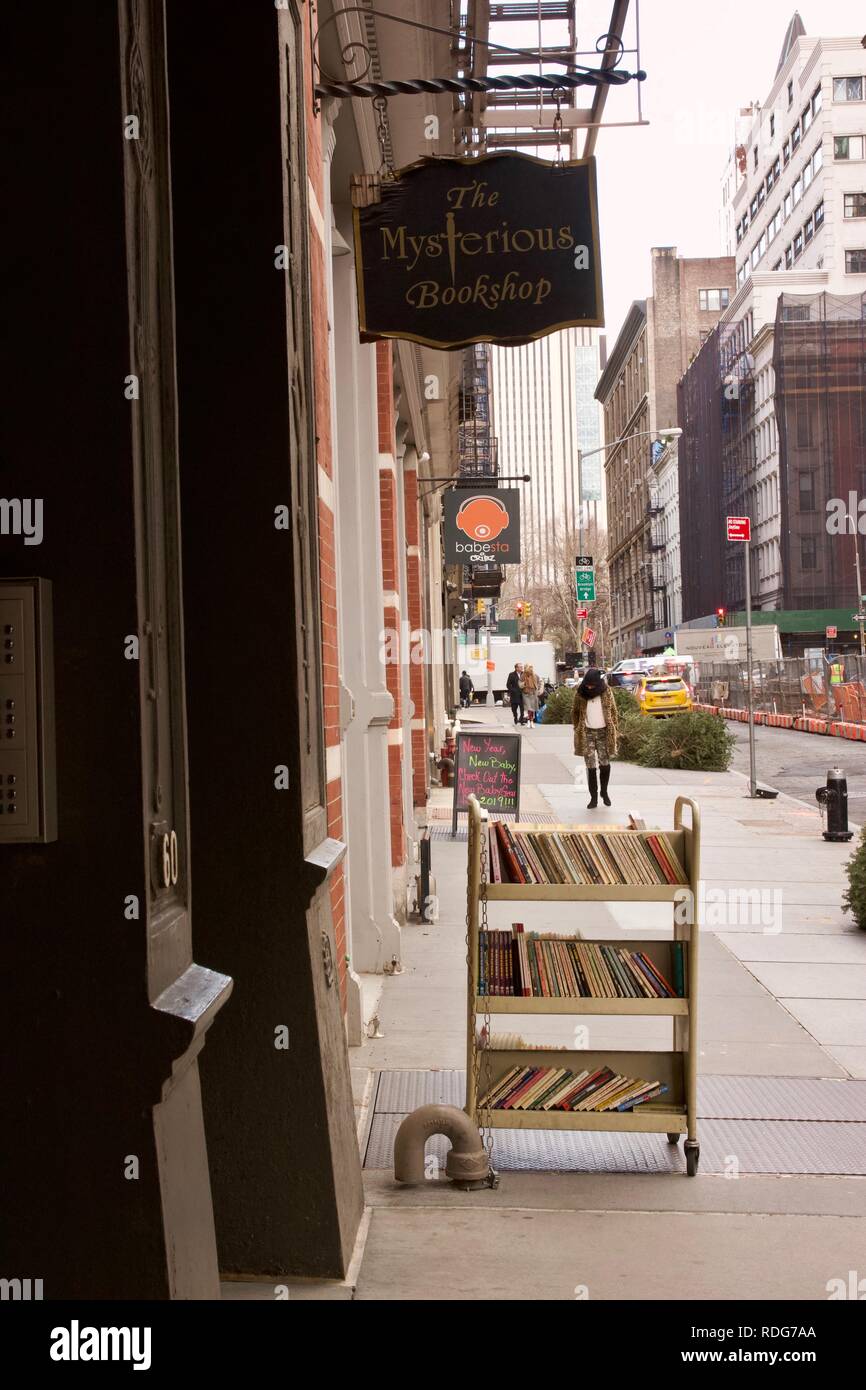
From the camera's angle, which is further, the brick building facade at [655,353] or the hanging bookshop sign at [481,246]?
the brick building facade at [655,353]

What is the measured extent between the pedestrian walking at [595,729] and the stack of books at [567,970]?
11703mm

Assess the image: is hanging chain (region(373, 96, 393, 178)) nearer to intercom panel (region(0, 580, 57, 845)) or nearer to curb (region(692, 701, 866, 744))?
intercom panel (region(0, 580, 57, 845))

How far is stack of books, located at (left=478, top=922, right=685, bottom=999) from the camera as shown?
5.24 meters

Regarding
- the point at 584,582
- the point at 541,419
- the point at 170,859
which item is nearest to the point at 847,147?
the point at 584,582

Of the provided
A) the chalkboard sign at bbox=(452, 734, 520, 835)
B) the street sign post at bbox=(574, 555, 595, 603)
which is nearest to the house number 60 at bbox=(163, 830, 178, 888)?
the chalkboard sign at bbox=(452, 734, 520, 835)

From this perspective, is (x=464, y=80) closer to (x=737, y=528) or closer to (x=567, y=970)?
(x=567, y=970)

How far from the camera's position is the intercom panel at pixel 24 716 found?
2.49 metres

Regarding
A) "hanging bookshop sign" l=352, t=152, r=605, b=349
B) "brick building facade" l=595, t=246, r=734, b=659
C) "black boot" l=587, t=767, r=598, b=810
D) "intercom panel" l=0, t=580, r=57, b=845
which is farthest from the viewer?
"brick building facade" l=595, t=246, r=734, b=659

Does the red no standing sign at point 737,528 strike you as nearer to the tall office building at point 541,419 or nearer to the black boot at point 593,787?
the black boot at point 593,787

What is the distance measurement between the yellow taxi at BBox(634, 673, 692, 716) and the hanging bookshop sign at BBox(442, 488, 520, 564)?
1463 cm

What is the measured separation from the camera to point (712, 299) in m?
105

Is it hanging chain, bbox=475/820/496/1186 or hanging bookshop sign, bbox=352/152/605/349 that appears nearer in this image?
hanging chain, bbox=475/820/496/1186

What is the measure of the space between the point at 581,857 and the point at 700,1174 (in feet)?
4.19

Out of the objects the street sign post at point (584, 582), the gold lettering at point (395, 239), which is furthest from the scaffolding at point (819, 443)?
the gold lettering at point (395, 239)
